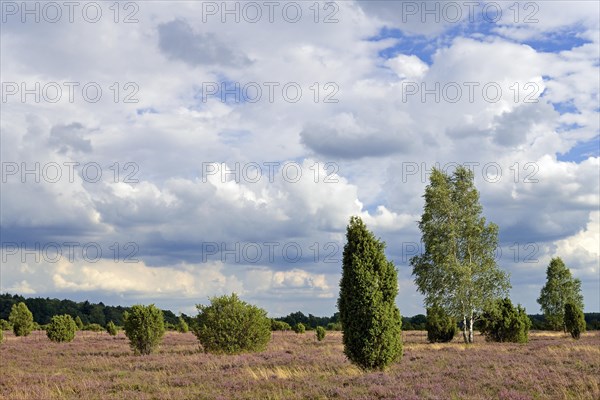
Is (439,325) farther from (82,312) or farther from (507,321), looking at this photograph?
(82,312)

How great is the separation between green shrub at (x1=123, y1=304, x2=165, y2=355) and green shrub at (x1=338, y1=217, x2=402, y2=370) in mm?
18562

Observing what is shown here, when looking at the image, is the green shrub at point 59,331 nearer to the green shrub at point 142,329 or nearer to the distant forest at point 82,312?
the green shrub at point 142,329

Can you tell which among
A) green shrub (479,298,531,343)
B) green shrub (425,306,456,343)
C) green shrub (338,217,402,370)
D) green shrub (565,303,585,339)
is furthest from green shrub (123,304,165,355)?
green shrub (565,303,585,339)

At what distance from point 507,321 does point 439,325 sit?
512 cm

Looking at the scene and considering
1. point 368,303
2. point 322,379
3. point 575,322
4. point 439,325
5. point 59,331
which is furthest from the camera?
point 59,331

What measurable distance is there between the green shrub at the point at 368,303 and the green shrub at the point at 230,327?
1398cm

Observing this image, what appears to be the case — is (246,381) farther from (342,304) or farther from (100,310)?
(100,310)

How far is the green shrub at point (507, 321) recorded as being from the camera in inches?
1690

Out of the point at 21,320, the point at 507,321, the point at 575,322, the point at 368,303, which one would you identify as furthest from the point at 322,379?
the point at 21,320

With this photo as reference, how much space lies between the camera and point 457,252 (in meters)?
44.3

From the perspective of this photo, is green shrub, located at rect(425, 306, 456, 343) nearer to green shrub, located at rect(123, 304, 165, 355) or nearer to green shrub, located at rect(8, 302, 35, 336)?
green shrub, located at rect(123, 304, 165, 355)

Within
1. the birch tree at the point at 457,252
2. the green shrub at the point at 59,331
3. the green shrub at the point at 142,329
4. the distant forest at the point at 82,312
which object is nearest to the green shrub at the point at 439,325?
the birch tree at the point at 457,252

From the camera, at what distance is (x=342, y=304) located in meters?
22.1

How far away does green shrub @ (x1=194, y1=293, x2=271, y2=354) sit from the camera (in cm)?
3456
